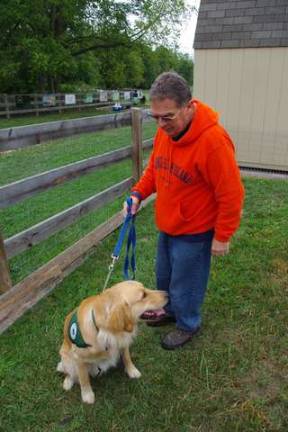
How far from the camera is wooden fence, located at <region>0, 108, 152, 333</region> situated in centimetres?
338

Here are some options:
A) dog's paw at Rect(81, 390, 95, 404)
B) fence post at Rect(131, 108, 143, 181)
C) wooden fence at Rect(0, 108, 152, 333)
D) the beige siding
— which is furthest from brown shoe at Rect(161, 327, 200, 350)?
the beige siding

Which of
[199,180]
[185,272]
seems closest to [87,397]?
[185,272]

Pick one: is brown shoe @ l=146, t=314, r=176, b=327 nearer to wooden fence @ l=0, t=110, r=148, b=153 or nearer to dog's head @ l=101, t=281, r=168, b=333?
dog's head @ l=101, t=281, r=168, b=333

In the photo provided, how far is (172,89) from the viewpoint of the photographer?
212cm

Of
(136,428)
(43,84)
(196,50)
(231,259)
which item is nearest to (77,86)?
(43,84)

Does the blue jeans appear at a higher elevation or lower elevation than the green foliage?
lower

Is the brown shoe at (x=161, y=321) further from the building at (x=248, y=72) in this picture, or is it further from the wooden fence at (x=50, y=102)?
the wooden fence at (x=50, y=102)

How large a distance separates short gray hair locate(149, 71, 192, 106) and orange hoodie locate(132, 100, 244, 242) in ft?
0.58

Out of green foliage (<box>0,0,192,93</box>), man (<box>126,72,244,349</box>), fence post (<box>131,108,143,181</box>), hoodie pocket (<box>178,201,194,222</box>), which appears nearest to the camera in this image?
man (<box>126,72,244,349</box>)

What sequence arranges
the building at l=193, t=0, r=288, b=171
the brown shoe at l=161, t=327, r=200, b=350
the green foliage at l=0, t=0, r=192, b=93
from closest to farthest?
the brown shoe at l=161, t=327, r=200, b=350 < the building at l=193, t=0, r=288, b=171 < the green foliage at l=0, t=0, r=192, b=93

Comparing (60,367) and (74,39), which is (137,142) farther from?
(74,39)

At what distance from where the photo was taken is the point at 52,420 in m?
2.51

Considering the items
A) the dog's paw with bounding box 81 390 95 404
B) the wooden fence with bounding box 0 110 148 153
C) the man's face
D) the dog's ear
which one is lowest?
the dog's paw with bounding box 81 390 95 404

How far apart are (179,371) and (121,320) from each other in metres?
0.87
